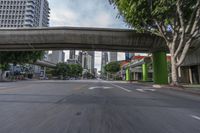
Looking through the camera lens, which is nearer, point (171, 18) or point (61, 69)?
point (171, 18)

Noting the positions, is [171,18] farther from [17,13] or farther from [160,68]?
[17,13]

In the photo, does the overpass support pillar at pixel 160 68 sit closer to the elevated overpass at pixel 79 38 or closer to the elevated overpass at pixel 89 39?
the elevated overpass at pixel 89 39

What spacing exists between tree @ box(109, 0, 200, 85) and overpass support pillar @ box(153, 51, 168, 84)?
7401 millimetres

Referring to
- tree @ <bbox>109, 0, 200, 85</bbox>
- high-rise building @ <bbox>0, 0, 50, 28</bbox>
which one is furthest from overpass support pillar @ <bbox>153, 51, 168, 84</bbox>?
high-rise building @ <bbox>0, 0, 50, 28</bbox>

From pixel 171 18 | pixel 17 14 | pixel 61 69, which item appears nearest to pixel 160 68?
pixel 171 18

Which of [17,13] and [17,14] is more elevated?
[17,13]

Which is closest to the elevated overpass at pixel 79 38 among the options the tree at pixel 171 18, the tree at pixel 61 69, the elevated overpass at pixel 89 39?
the elevated overpass at pixel 89 39

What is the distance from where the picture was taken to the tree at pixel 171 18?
68.7 ft

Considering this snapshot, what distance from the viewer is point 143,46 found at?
3331cm

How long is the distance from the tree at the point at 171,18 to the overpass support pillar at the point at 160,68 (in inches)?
291

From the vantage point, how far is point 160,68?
32.4m

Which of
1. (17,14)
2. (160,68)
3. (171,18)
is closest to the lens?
(171,18)

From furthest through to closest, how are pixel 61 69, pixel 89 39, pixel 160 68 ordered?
1. pixel 61 69
2. pixel 160 68
3. pixel 89 39

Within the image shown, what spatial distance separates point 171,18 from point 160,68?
1112 cm
